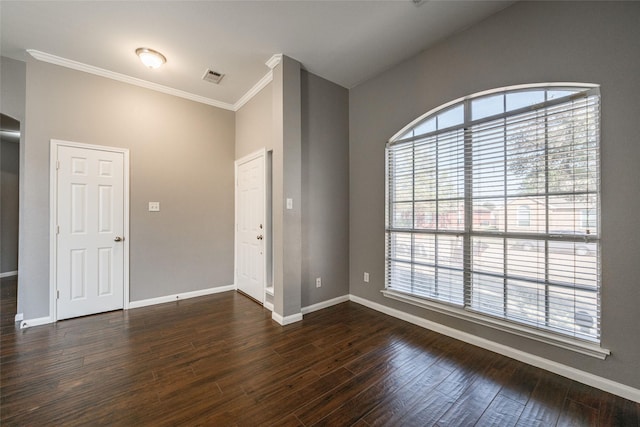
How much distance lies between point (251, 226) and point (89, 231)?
2.04m

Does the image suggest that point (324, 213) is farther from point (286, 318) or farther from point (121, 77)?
point (121, 77)

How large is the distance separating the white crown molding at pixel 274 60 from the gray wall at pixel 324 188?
420mm

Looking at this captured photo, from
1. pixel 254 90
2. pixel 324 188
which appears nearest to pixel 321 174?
pixel 324 188

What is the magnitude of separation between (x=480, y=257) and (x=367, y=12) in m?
2.64

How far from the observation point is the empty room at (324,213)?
1.77 meters

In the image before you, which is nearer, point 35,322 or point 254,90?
point 35,322

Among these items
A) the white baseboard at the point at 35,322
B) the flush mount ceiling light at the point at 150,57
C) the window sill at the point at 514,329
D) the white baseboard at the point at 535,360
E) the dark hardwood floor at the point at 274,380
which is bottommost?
the dark hardwood floor at the point at 274,380

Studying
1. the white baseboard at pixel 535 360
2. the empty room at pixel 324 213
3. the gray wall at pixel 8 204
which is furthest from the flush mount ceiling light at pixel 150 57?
the gray wall at pixel 8 204

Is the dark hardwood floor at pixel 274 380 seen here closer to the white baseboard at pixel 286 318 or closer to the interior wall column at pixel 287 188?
the white baseboard at pixel 286 318

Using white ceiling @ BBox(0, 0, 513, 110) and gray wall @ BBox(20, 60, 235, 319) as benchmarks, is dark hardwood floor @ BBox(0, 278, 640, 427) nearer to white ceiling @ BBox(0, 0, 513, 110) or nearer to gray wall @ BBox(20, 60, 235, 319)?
gray wall @ BBox(20, 60, 235, 319)

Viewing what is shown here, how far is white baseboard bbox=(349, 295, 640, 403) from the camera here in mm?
1753

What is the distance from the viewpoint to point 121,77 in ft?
11.1

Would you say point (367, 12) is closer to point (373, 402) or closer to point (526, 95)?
point (526, 95)

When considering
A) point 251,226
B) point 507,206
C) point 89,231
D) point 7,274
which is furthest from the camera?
point 7,274
